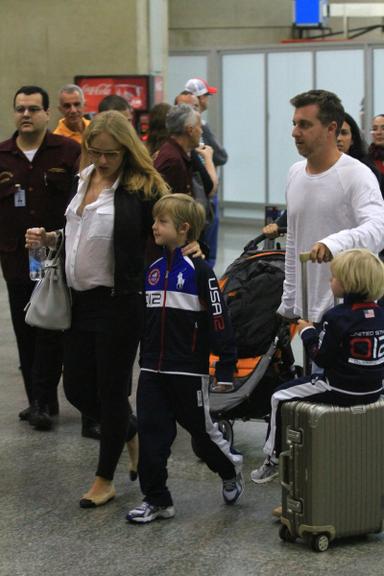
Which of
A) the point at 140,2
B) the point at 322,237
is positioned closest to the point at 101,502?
the point at 322,237

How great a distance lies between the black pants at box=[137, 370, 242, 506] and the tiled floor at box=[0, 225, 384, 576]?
0.76 feet

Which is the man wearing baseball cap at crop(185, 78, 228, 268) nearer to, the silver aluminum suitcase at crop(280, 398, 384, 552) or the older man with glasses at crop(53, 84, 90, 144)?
the older man with glasses at crop(53, 84, 90, 144)

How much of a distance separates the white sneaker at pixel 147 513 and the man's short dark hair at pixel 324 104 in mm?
1912

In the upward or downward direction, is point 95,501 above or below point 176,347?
below

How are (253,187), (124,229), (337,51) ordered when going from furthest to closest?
(253,187), (337,51), (124,229)

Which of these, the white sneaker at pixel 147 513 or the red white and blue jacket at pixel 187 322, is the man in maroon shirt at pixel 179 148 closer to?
the red white and blue jacket at pixel 187 322

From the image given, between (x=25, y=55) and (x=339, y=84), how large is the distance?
4.73 m

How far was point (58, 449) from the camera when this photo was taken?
687 centimetres

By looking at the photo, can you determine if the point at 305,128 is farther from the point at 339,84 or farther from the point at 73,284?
the point at 339,84

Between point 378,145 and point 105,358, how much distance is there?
4.30 metres

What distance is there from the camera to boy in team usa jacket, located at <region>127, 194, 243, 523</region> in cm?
541

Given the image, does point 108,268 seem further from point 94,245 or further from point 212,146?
point 212,146

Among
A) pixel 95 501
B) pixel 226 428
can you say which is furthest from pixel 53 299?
pixel 226 428

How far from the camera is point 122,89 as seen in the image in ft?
50.3
